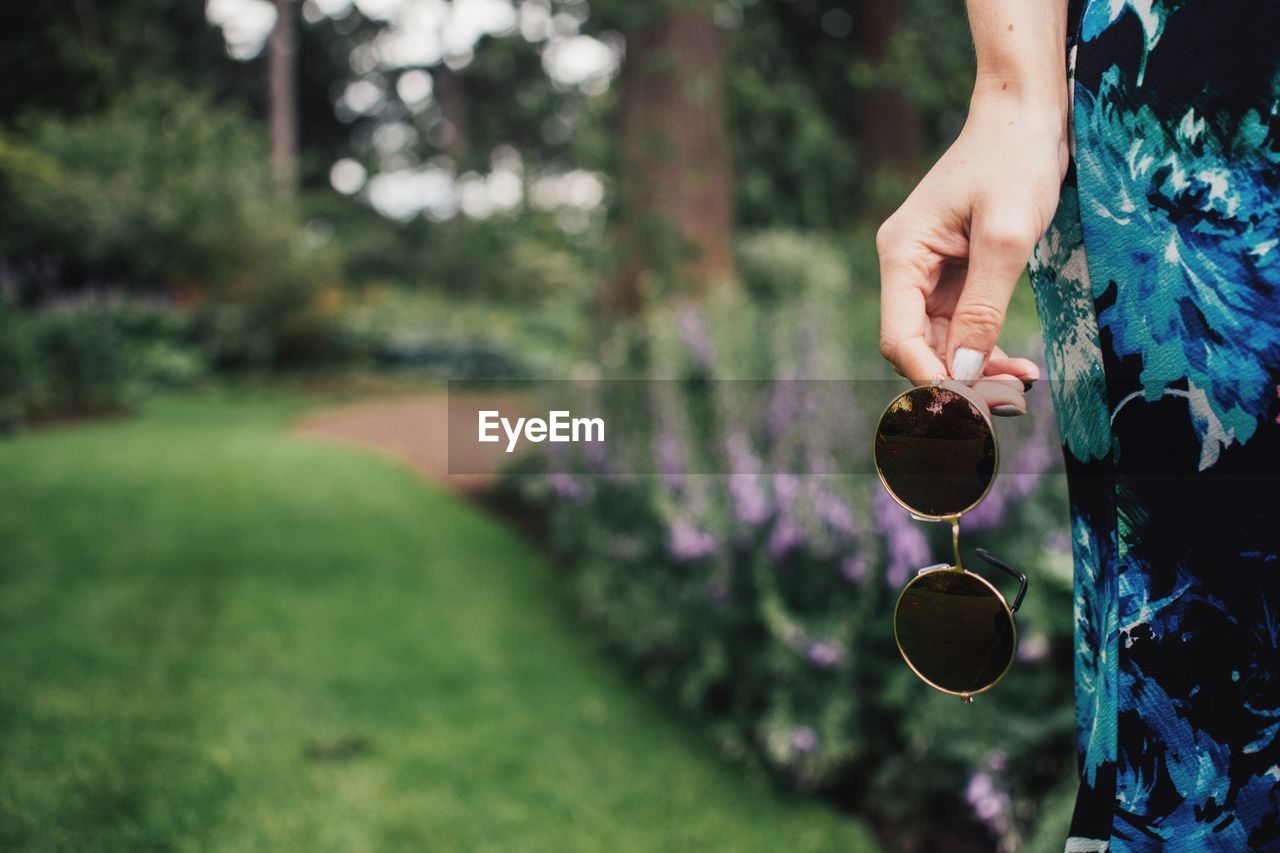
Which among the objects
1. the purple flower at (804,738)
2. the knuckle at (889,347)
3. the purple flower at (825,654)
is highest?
the knuckle at (889,347)

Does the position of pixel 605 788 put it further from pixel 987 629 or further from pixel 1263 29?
pixel 1263 29

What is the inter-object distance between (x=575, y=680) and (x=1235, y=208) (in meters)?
3.34

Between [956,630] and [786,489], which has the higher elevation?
[956,630]

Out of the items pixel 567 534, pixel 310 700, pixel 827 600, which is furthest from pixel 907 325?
pixel 567 534

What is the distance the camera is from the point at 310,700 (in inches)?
132

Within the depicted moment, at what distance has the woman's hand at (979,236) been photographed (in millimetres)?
772

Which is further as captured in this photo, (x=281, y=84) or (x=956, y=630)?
(x=281, y=84)

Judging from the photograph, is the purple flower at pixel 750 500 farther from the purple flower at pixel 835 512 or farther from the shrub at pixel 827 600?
the purple flower at pixel 835 512

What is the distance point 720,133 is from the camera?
5.59 metres

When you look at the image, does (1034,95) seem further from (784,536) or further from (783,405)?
(783,405)

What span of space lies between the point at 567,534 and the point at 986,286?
13.5 feet

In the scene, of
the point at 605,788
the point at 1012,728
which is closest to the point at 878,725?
the point at 1012,728

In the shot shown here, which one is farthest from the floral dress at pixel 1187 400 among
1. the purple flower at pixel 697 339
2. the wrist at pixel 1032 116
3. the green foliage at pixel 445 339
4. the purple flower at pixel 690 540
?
the green foliage at pixel 445 339

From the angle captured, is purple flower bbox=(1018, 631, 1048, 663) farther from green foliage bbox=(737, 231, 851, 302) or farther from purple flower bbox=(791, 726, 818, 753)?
green foliage bbox=(737, 231, 851, 302)
